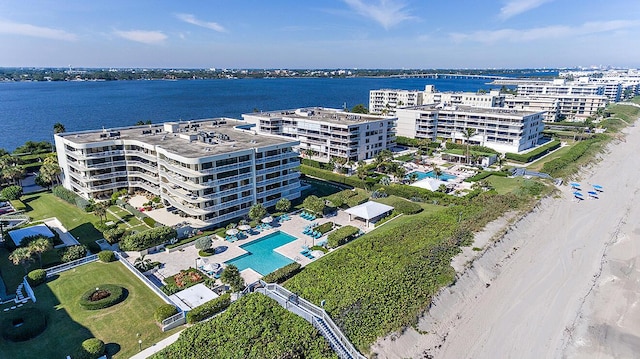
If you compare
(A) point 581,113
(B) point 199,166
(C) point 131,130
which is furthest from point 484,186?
(A) point 581,113

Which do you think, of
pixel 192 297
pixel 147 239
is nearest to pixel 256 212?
pixel 147 239

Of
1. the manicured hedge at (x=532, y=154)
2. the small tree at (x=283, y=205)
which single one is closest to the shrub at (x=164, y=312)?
the small tree at (x=283, y=205)

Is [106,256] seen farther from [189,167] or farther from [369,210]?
[369,210]

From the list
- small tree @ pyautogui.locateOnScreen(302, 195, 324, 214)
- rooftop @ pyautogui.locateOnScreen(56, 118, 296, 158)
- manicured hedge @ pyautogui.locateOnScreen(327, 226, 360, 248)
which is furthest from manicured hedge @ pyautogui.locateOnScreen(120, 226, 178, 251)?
manicured hedge @ pyautogui.locateOnScreen(327, 226, 360, 248)

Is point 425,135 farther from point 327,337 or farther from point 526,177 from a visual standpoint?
point 327,337

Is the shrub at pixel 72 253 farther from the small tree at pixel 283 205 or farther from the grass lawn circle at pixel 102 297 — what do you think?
the small tree at pixel 283 205
